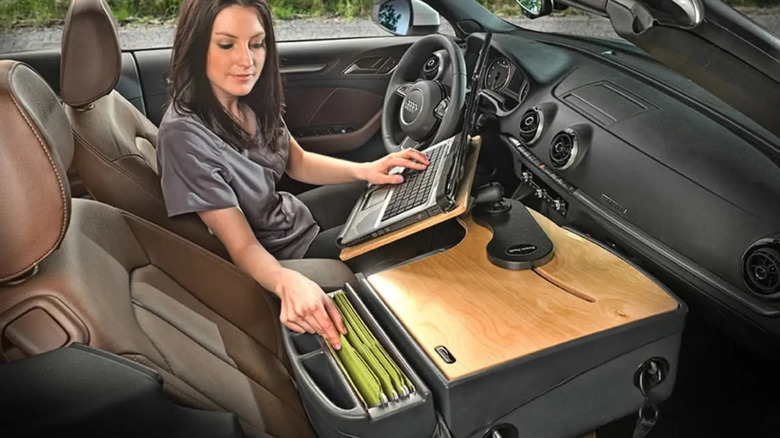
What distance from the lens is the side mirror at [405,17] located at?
1646 mm

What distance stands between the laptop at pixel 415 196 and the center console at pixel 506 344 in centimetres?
8

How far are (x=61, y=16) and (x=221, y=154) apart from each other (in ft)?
1.49

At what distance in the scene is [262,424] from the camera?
94 centimetres

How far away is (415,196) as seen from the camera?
1079 millimetres

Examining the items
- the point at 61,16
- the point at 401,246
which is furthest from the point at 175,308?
the point at 61,16

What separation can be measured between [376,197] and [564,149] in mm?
396

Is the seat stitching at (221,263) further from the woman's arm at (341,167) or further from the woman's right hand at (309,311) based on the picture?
the woman's arm at (341,167)

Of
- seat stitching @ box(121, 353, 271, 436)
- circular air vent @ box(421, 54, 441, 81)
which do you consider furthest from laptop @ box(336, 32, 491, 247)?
seat stitching @ box(121, 353, 271, 436)

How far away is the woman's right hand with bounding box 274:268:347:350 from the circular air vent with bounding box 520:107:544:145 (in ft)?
→ 2.18


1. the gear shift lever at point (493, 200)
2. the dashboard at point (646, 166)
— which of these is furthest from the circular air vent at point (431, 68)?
the gear shift lever at point (493, 200)

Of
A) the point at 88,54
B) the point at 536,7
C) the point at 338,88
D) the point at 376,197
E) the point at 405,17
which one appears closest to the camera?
the point at 88,54

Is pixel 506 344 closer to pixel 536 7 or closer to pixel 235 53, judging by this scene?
pixel 235 53

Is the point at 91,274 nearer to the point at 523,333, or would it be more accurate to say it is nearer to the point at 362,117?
the point at 523,333

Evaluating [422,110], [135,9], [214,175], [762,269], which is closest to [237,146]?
[214,175]
